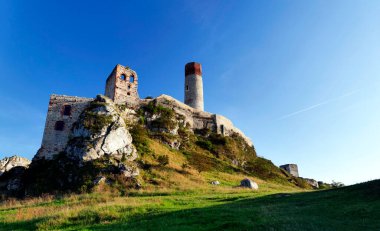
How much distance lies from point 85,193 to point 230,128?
4160cm

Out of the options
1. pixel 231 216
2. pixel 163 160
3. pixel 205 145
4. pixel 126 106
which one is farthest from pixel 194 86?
pixel 231 216

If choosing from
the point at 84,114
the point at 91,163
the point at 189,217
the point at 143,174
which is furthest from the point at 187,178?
the point at 189,217

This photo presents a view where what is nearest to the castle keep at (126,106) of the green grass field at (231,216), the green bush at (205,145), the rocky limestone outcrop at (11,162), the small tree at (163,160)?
the green bush at (205,145)

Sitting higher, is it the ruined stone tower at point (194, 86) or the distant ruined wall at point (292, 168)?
the ruined stone tower at point (194, 86)

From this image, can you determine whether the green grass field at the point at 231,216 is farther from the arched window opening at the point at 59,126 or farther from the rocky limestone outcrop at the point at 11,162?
the rocky limestone outcrop at the point at 11,162

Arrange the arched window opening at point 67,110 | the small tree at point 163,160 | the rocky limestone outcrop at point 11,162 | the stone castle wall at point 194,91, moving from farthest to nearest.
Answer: the stone castle wall at point 194,91, the rocky limestone outcrop at point 11,162, the arched window opening at point 67,110, the small tree at point 163,160

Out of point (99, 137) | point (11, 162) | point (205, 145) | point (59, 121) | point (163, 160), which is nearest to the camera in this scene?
point (99, 137)

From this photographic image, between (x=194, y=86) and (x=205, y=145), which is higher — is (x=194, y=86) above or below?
above

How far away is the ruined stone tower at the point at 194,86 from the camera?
71.4m

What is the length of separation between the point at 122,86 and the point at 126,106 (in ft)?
12.6

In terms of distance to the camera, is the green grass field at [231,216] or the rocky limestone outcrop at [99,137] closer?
the green grass field at [231,216]

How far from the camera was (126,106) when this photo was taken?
5181cm

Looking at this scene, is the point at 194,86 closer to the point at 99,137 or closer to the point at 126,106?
the point at 126,106

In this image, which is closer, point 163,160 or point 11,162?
point 163,160
